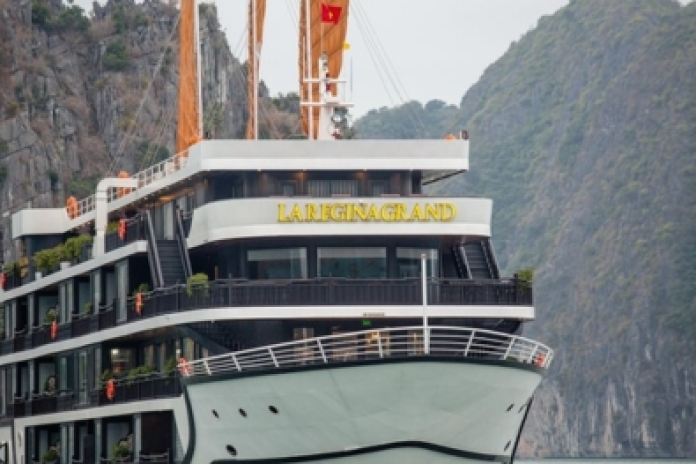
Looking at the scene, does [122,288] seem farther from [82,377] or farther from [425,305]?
[425,305]

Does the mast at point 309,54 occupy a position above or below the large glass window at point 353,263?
above

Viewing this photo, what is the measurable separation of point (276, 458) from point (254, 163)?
7.24 metres

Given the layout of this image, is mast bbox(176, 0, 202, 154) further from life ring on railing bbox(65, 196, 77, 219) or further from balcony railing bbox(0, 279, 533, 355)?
balcony railing bbox(0, 279, 533, 355)

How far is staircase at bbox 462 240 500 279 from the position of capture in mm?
50250

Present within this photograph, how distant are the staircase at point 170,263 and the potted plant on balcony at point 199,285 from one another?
1.99m

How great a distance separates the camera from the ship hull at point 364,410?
4200 centimetres

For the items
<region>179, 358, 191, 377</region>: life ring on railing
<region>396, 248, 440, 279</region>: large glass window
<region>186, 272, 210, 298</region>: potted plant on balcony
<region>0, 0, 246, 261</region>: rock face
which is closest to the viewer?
<region>186, 272, 210, 298</region>: potted plant on balcony

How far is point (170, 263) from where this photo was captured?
48594 mm

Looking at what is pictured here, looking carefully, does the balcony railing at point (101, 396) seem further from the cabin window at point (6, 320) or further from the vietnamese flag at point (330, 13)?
the vietnamese flag at point (330, 13)

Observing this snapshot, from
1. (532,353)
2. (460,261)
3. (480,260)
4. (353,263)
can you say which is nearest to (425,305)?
(532,353)

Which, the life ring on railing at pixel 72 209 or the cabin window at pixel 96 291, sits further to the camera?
the life ring on railing at pixel 72 209

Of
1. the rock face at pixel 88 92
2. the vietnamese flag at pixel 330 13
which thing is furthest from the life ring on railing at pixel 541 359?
the rock face at pixel 88 92

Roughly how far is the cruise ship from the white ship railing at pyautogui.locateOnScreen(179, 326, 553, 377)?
8 centimetres

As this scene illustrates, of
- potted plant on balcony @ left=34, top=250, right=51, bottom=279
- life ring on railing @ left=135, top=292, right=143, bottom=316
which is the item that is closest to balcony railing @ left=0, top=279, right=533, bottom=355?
life ring on railing @ left=135, top=292, right=143, bottom=316
